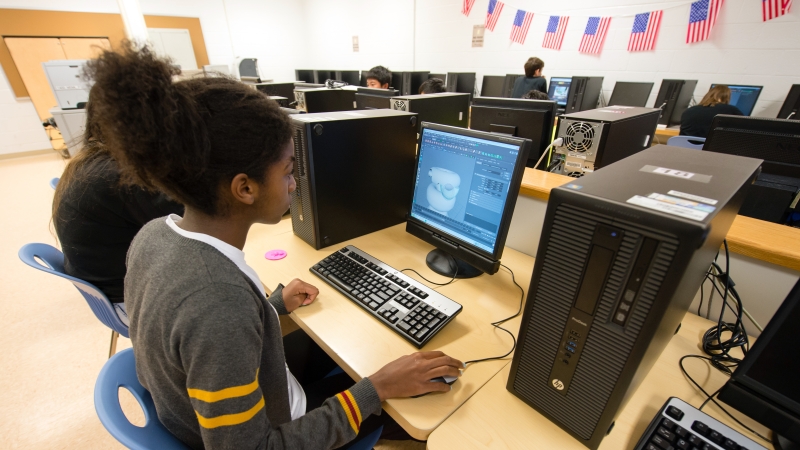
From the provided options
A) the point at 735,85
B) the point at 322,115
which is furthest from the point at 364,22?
the point at 322,115

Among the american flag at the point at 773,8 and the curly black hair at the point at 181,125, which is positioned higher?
the american flag at the point at 773,8

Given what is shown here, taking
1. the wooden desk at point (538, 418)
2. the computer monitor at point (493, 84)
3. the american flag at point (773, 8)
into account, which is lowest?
the wooden desk at point (538, 418)

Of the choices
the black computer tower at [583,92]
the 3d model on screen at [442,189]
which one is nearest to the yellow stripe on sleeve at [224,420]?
the 3d model on screen at [442,189]

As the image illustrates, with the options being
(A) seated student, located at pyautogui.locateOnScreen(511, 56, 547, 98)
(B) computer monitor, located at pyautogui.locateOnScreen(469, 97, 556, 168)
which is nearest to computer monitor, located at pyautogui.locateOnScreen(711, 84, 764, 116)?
(A) seated student, located at pyautogui.locateOnScreen(511, 56, 547, 98)

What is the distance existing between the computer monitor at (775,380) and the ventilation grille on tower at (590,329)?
277 millimetres

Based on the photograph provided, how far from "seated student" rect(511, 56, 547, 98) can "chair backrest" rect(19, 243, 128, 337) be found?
419 centimetres

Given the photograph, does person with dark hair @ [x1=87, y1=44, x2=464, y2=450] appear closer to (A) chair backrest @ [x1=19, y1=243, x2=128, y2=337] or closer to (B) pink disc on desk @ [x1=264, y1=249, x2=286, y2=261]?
(B) pink disc on desk @ [x1=264, y1=249, x2=286, y2=261]

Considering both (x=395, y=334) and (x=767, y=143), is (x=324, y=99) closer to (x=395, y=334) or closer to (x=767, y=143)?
(x=395, y=334)

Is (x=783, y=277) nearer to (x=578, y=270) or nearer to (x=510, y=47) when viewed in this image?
(x=578, y=270)

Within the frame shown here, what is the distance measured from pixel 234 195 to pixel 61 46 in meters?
6.90

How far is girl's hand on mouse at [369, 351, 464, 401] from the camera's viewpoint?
2.23ft

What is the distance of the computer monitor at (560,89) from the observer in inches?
156

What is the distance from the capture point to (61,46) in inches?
199

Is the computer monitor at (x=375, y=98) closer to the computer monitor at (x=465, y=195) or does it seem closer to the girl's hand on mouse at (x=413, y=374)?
the computer monitor at (x=465, y=195)
